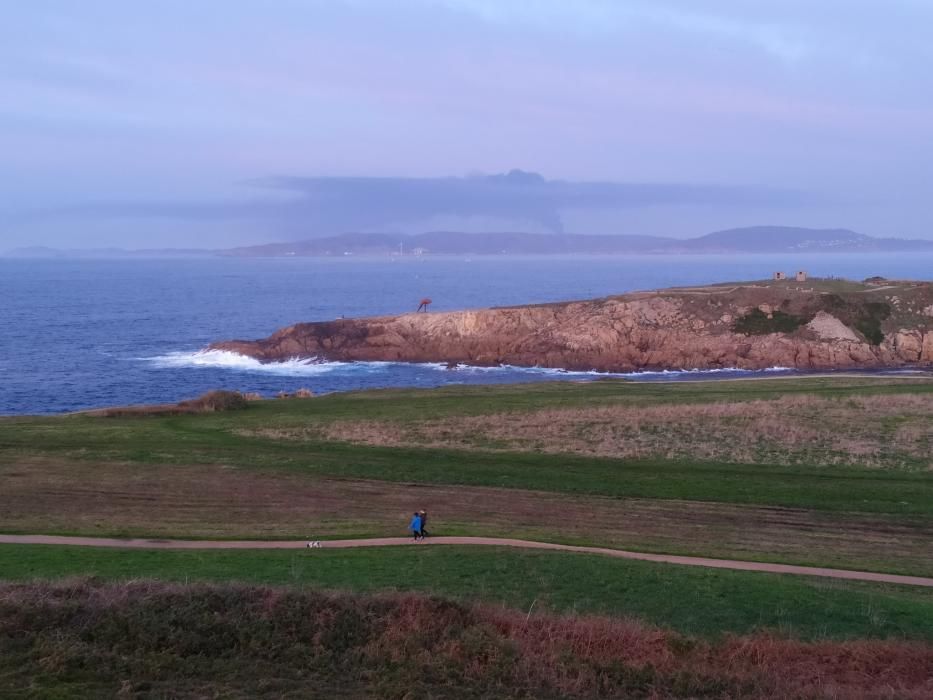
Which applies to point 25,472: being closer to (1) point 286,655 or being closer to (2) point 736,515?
(1) point 286,655

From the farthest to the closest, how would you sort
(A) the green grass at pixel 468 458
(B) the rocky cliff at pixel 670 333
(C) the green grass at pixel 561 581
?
(B) the rocky cliff at pixel 670 333, (A) the green grass at pixel 468 458, (C) the green grass at pixel 561 581

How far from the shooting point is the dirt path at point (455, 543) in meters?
18.9

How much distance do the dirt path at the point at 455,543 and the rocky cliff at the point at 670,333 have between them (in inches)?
2229

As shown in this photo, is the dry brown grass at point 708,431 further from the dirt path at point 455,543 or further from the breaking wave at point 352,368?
the breaking wave at point 352,368

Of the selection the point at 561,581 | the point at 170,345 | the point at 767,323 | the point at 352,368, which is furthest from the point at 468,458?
the point at 170,345

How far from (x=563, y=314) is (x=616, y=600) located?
70712 millimetres

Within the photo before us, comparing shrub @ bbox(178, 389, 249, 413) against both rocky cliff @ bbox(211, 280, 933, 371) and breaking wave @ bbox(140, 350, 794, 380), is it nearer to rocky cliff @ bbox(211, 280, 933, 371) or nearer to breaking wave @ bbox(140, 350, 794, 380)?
breaking wave @ bbox(140, 350, 794, 380)

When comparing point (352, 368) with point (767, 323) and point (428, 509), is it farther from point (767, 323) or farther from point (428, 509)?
point (428, 509)

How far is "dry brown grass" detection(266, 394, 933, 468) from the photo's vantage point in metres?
32.2

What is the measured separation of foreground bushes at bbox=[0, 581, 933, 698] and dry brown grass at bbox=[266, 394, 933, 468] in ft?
64.7

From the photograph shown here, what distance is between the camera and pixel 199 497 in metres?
25.7

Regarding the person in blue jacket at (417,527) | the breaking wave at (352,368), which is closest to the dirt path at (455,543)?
the person in blue jacket at (417,527)

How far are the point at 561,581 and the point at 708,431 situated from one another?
812 inches

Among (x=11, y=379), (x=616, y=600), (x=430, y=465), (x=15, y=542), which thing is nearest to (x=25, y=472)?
(x=15, y=542)
